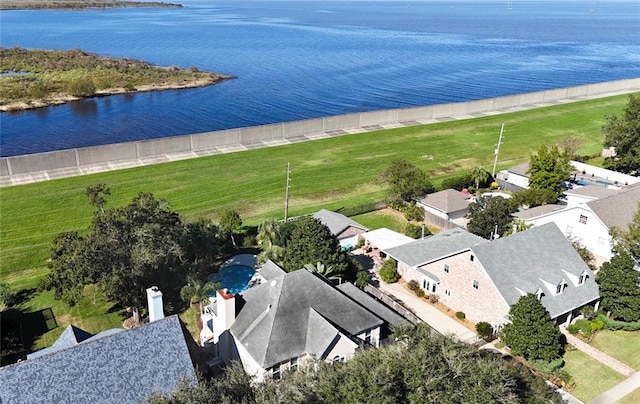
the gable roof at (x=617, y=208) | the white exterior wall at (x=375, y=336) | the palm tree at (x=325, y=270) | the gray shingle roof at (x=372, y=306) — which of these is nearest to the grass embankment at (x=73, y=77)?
the palm tree at (x=325, y=270)

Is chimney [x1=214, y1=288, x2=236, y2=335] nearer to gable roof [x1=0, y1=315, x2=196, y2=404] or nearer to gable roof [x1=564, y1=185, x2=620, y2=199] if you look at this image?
gable roof [x1=0, y1=315, x2=196, y2=404]

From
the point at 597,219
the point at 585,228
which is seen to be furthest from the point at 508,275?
the point at 585,228

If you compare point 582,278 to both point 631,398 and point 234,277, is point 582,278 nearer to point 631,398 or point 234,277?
point 631,398

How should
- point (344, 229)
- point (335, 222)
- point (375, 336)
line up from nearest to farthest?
1. point (375, 336)
2. point (344, 229)
3. point (335, 222)

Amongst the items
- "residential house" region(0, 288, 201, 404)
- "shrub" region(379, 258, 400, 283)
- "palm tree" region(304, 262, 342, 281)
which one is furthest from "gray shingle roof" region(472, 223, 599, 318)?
"residential house" region(0, 288, 201, 404)

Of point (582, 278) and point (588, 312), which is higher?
point (582, 278)

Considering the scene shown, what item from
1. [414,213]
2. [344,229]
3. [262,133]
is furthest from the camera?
[262,133]

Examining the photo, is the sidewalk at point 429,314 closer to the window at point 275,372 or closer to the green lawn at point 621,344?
the green lawn at point 621,344
